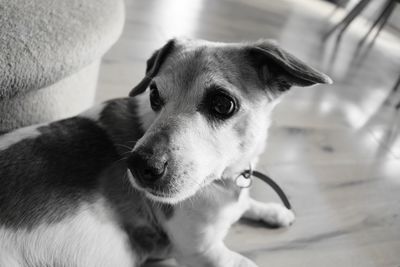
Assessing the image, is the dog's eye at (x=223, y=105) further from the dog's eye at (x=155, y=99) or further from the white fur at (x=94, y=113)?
the white fur at (x=94, y=113)

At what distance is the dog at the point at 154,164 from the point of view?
90cm

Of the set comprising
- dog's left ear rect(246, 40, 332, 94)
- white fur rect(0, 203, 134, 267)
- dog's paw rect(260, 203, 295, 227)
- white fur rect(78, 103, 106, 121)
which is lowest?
dog's paw rect(260, 203, 295, 227)

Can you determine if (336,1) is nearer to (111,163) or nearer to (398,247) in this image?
(398,247)

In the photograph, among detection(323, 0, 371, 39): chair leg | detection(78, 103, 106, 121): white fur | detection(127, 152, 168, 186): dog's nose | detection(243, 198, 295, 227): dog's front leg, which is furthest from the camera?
detection(323, 0, 371, 39): chair leg

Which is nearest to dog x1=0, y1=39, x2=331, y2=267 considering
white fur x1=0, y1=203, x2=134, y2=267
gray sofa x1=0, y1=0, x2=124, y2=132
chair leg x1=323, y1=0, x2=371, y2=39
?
white fur x1=0, y1=203, x2=134, y2=267

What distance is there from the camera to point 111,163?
1030 millimetres

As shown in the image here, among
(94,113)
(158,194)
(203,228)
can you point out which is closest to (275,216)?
(203,228)

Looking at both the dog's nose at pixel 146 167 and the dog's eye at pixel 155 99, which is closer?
the dog's nose at pixel 146 167

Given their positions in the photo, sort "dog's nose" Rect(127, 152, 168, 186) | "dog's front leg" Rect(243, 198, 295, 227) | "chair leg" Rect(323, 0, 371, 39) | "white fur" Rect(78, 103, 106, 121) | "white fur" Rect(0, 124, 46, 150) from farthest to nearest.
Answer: "chair leg" Rect(323, 0, 371, 39) → "dog's front leg" Rect(243, 198, 295, 227) → "white fur" Rect(78, 103, 106, 121) → "white fur" Rect(0, 124, 46, 150) → "dog's nose" Rect(127, 152, 168, 186)

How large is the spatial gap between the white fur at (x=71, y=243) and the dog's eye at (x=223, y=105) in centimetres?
38

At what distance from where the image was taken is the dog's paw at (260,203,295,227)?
1391mm

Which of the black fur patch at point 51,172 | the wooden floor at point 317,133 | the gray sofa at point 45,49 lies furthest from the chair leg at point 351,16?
the black fur patch at point 51,172

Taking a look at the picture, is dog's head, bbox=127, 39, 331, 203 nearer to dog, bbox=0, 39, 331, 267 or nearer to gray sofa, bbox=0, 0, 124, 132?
dog, bbox=0, 39, 331, 267

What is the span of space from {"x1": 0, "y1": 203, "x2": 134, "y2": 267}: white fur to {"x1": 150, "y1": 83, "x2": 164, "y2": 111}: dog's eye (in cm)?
29
